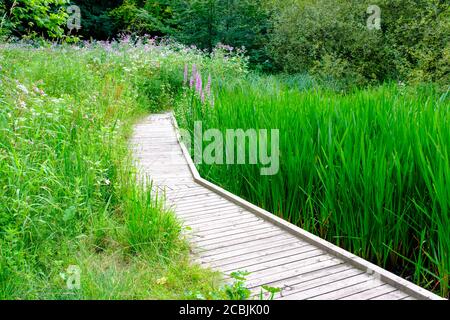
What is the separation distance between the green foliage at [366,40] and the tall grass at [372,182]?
6109mm

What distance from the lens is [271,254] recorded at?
3133mm

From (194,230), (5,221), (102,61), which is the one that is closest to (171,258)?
(194,230)

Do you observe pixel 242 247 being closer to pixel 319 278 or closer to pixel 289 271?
pixel 289 271

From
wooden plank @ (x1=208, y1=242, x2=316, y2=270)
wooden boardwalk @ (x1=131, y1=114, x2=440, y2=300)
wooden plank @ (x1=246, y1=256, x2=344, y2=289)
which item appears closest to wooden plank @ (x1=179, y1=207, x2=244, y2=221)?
wooden boardwalk @ (x1=131, y1=114, x2=440, y2=300)

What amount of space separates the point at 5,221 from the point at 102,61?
8.88 meters

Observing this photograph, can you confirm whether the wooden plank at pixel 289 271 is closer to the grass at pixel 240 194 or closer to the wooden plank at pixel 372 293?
the grass at pixel 240 194

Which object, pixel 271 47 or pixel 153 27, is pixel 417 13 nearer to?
pixel 271 47

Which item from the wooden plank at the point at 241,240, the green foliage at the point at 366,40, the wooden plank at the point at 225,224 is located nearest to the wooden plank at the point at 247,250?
the wooden plank at the point at 241,240

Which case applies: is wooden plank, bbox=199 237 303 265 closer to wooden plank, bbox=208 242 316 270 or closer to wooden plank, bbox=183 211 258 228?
wooden plank, bbox=208 242 316 270

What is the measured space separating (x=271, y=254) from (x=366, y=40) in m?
10.7

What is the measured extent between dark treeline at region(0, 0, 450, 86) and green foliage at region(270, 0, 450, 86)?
22mm

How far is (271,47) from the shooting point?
1709cm

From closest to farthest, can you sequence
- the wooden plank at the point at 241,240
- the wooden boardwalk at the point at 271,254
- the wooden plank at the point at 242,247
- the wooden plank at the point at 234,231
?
the wooden boardwalk at the point at 271,254 → the wooden plank at the point at 242,247 → the wooden plank at the point at 241,240 → the wooden plank at the point at 234,231

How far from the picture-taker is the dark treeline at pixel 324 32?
970 centimetres
